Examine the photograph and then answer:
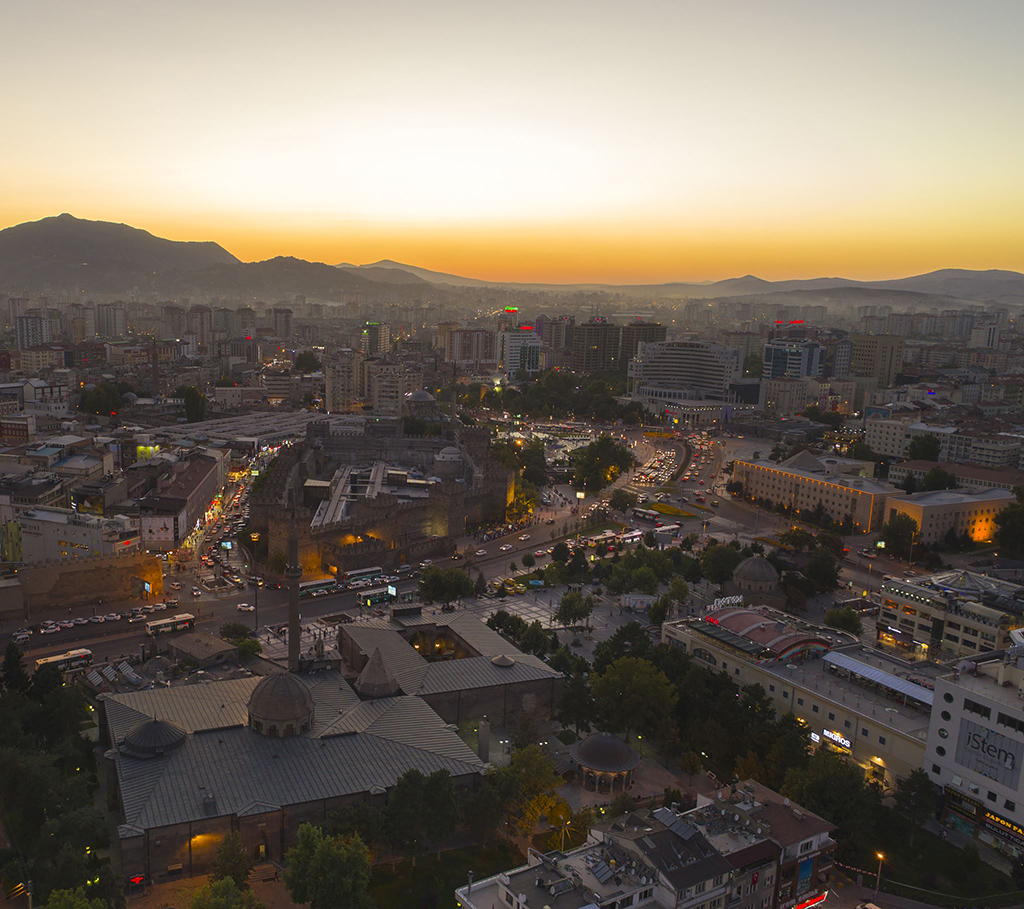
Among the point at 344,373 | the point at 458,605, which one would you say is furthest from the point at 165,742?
the point at 344,373

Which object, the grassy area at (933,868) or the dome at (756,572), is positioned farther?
the dome at (756,572)

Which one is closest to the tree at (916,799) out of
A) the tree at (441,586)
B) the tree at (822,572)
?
the tree at (822,572)

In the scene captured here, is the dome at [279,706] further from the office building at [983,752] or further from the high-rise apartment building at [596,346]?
the high-rise apartment building at [596,346]

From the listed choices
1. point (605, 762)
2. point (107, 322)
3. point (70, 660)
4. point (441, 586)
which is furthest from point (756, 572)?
point (107, 322)

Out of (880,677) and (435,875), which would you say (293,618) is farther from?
(880,677)

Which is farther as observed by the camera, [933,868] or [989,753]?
[989,753]
